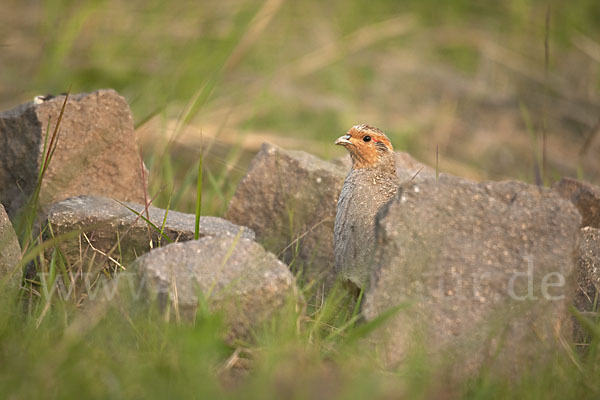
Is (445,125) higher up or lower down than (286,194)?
higher up

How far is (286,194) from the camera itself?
12.1 ft

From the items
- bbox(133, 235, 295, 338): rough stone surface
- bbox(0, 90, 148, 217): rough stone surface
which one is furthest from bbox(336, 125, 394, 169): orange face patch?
bbox(0, 90, 148, 217): rough stone surface

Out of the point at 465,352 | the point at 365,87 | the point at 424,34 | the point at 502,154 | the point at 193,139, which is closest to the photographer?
the point at 465,352

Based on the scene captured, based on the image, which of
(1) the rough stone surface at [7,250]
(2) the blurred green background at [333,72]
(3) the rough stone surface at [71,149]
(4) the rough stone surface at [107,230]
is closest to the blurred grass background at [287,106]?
(2) the blurred green background at [333,72]

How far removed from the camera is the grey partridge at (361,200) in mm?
2863

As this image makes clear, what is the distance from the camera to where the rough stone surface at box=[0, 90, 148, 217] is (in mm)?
3363

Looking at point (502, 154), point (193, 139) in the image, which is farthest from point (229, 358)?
point (502, 154)

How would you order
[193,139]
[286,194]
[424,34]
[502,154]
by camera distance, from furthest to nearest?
1. [424,34]
2. [502,154]
3. [193,139]
4. [286,194]

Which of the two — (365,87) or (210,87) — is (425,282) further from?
(365,87)

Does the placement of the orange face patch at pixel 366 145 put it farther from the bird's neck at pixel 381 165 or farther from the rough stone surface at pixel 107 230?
the rough stone surface at pixel 107 230

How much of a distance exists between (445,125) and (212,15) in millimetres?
2479

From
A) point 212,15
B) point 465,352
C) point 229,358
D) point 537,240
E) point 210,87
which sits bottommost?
point 229,358

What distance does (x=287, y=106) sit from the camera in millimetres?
7305

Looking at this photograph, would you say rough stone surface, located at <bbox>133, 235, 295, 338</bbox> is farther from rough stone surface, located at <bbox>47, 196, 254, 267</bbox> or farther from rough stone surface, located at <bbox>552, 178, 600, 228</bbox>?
rough stone surface, located at <bbox>552, 178, 600, 228</bbox>
